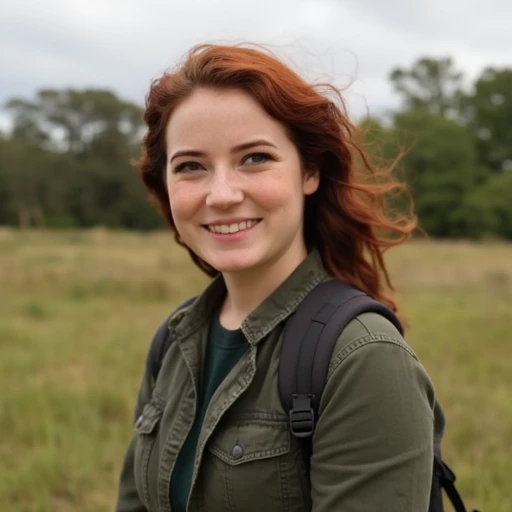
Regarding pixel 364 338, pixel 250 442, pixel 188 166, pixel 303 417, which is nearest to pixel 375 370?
pixel 364 338

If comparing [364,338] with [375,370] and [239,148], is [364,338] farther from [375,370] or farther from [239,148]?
[239,148]

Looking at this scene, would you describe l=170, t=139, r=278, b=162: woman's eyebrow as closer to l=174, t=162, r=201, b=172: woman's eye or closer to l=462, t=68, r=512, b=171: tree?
l=174, t=162, r=201, b=172: woman's eye

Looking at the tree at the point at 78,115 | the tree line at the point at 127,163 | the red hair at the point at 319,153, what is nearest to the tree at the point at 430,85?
the tree line at the point at 127,163

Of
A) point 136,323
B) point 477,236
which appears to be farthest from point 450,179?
point 136,323

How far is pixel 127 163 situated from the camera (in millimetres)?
45125

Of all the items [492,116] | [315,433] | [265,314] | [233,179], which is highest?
[233,179]

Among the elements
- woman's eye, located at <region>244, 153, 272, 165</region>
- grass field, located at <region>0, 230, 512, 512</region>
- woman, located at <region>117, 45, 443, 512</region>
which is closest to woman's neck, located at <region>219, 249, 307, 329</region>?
woman, located at <region>117, 45, 443, 512</region>

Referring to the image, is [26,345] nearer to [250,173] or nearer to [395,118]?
[250,173]

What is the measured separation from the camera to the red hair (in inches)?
58.0

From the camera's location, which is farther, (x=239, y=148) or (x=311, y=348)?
(x=239, y=148)

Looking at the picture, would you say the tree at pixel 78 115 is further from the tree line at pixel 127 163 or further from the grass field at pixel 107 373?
the grass field at pixel 107 373

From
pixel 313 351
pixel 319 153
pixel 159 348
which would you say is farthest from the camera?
pixel 159 348

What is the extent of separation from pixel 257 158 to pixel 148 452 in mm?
840

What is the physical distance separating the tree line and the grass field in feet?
109
